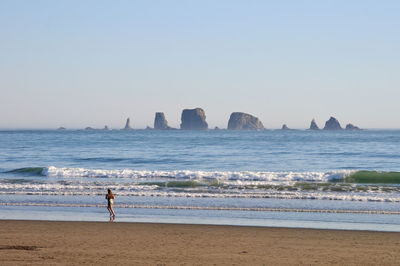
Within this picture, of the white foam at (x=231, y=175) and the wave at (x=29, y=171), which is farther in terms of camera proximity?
the wave at (x=29, y=171)

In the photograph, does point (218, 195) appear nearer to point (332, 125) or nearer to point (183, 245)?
point (183, 245)

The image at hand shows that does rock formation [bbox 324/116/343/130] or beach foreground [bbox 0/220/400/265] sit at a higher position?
rock formation [bbox 324/116/343/130]

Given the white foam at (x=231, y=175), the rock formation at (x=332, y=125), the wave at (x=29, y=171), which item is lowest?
the wave at (x=29, y=171)

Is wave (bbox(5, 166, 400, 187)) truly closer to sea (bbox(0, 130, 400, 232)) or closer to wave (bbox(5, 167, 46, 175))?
sea (bbox(0, 130, 400, 232))

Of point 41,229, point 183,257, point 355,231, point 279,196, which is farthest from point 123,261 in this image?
point 279,196

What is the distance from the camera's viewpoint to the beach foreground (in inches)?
540

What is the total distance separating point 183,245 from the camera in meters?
15.6

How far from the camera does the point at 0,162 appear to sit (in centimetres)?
5559

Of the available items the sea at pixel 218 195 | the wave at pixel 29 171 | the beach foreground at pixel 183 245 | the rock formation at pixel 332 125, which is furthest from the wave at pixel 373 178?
the rock formation at pixel 332 125

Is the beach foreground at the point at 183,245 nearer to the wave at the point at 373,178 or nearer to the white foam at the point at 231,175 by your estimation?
the white foam at the point at 231,175

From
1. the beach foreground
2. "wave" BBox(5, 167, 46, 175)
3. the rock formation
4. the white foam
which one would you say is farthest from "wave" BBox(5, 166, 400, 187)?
the rock formation

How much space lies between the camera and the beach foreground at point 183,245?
1372 centimetres

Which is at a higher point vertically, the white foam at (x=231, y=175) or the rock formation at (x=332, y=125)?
the rock formation at (x=332, y=125)

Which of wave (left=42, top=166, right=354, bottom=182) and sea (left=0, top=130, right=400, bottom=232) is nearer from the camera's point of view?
sea (left=0, top=130, right=400, bottom=232)
